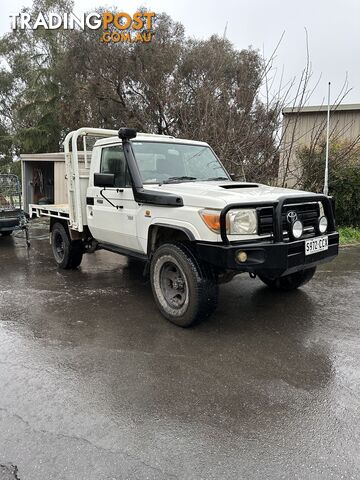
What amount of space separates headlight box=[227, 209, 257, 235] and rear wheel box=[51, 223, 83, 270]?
347 cm

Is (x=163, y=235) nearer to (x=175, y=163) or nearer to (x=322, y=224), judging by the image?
(x=175, y=163)

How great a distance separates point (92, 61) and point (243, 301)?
15603 millimetres

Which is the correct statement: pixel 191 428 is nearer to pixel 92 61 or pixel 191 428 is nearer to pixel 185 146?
pixel 185 146

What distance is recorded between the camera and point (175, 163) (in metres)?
5.07

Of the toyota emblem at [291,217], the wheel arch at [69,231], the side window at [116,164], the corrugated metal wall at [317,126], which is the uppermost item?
the corrugated metal wall at [317,126]

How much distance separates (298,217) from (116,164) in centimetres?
244

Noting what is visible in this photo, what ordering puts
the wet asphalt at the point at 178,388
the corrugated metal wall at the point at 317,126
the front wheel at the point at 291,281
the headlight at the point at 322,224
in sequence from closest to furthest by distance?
the wet asphalt at the point at 178,388
the headlight at the point at 322,224
the front wheel at the point at 291,281
the corrugated metal wall at the point at 317,126

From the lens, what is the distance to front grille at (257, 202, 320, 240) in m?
3.76

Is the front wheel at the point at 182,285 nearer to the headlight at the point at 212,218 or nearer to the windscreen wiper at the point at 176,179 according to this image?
the headlight at the point at 212,218

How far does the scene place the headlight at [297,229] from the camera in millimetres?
3861

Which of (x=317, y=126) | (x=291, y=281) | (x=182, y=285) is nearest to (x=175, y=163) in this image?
(x=182, y=285)

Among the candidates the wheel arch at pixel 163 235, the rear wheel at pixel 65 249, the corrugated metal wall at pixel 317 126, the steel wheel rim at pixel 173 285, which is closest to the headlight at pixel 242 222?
the wheel arch at pixel 163 235

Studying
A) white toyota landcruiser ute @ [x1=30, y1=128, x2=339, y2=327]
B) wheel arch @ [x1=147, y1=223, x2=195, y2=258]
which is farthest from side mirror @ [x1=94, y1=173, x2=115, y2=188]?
wheel arch @ [x1=147, y1=223, x2=195, y2=258]

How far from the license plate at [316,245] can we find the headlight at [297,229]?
12 cm
